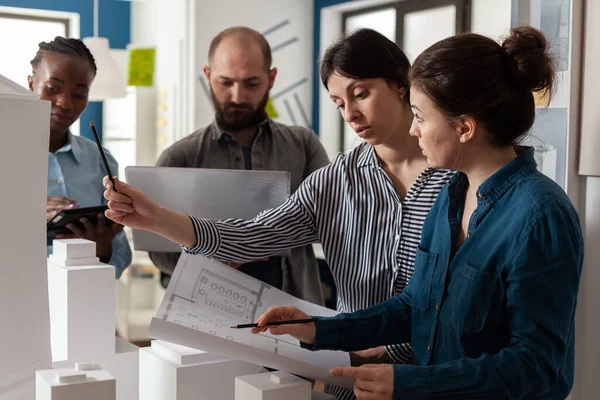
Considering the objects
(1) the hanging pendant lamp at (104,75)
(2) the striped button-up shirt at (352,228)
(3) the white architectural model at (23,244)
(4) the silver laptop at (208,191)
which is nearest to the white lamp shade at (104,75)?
(1) the hanging pendant lamp at (104,75)

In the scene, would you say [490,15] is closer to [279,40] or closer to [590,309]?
[279,40]

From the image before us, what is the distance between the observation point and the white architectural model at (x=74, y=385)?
2.83 feet

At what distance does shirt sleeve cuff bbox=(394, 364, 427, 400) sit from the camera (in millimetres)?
880

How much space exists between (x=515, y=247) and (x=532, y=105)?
24 centimetres

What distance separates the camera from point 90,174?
1.86 metres

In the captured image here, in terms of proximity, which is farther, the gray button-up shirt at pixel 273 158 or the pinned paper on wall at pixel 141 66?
the pinned paper on wall at pixel 141 66

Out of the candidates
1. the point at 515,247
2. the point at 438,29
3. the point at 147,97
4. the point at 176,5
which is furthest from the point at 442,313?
the point at 147,97

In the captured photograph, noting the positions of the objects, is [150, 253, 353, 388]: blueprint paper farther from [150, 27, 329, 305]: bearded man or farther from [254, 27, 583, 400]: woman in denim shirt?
[150, 27, 329, 305]: bearded man

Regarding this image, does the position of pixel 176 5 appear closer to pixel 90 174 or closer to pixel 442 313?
pixel 90 174

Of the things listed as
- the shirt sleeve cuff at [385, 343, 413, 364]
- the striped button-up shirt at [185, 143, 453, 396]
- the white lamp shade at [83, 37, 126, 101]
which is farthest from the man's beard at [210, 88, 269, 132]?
the white lamp shade at [83, 37, 126, 101]

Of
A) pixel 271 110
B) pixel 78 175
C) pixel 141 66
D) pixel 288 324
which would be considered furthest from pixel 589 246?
pixel 141 66

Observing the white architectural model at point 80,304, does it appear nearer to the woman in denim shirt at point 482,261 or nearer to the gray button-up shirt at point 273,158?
the woman in denim shirt at point 482,261

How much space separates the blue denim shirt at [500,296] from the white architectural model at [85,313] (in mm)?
370

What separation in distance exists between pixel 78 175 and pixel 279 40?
2.86m
